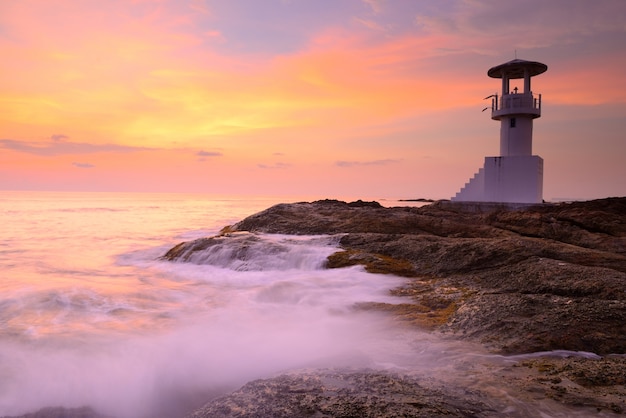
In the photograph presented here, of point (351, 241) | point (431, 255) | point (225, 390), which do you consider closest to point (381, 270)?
point (431, 255)

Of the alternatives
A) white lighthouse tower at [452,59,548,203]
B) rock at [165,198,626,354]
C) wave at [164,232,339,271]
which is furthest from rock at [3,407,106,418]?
white lighthouse tower at [452,59,548,203]

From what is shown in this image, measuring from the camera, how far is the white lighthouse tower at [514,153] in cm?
2564

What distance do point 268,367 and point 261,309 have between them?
2.62 meters

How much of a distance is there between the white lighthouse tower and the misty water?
1872 cm

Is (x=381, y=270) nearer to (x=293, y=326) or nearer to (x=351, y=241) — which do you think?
(x=351, y=241)

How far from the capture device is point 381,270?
348 inches

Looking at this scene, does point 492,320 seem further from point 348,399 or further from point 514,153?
point 514,153

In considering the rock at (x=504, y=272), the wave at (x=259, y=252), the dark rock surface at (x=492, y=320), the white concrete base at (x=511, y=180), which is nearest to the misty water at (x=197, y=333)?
the wave at (x=259, y=252)

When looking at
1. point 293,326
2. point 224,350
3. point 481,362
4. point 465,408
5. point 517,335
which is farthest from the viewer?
point 293,326

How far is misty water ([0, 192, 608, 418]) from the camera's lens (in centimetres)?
438

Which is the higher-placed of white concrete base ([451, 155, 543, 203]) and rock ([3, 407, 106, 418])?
white concrete base ([451, 155, 543, 203])

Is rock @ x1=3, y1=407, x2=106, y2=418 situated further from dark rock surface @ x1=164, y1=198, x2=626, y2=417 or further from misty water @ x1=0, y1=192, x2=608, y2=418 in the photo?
dark rock surface @ x1=164, y1=198, x2=626, y2=417

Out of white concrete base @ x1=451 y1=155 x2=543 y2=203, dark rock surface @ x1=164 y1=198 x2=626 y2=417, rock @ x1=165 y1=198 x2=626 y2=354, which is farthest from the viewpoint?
white concrete base @ x1=451 y1=155 x2=543 y2=203

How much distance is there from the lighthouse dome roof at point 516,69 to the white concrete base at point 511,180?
554 centimetres
